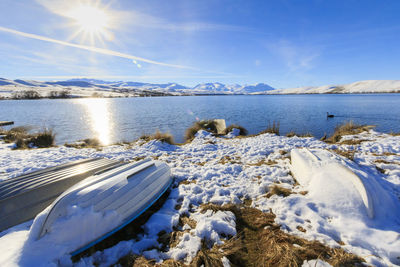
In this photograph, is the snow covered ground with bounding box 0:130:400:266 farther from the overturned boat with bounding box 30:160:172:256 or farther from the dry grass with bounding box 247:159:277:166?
the overturned boat with bounding box 30:160:172:256

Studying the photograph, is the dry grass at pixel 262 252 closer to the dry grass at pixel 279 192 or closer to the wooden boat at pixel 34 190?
the dry grass at pixel 279 192

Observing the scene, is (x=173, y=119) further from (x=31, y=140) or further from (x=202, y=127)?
(x=31, y=140)

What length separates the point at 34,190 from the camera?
178 inches

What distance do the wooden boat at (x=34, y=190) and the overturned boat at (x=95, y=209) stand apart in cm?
160

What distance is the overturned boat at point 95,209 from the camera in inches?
106

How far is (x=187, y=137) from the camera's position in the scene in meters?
15.8

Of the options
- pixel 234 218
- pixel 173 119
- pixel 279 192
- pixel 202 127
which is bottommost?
pixel 173 119

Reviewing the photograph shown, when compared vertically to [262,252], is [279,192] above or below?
→ above

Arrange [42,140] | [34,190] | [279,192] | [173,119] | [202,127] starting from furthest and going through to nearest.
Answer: [173,119] < [202,127] < [42,140] < [34,190] < [279,192]

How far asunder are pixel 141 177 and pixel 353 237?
4537mm

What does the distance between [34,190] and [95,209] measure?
2.91 metres

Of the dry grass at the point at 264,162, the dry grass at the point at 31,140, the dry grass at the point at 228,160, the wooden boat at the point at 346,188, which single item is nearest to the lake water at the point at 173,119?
the dry grass at the point at 31,140

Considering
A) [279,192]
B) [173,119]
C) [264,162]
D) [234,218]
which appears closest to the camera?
[234,218]

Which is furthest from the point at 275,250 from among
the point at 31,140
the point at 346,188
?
the point at 31,140
